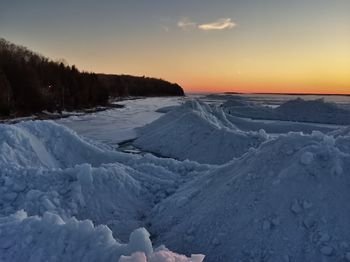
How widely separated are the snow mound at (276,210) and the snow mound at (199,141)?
7802 millimetres

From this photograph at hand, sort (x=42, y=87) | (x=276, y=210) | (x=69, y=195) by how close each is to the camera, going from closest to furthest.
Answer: (x=276, y=210)
(x=69, y=195)
(x=42, y=87)

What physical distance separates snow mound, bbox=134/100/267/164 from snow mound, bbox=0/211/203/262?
10103 millimetres

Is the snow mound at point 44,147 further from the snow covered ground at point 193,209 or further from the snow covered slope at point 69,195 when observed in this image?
the snow covered ground at point 193,209

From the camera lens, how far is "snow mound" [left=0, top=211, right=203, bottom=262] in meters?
3.36

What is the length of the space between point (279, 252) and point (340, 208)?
0.94m

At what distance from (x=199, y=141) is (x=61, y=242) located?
1202cm

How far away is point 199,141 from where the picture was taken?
50.5 feet

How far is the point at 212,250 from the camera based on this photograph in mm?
4641

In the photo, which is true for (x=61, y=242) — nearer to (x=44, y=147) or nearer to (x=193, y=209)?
(x=193, y=209)

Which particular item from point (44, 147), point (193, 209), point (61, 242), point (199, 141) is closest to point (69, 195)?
point (193, 209)

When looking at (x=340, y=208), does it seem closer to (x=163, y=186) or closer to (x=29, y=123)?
(x=163, y=186)

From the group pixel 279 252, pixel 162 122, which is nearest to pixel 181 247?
pixel 279 252

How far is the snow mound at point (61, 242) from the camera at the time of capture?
3355mm

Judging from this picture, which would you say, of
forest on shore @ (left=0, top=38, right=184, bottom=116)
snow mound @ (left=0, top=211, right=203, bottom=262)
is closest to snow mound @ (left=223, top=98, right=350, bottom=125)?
forest on shore @ (left=0, top=38, right=184, bottom=116)
